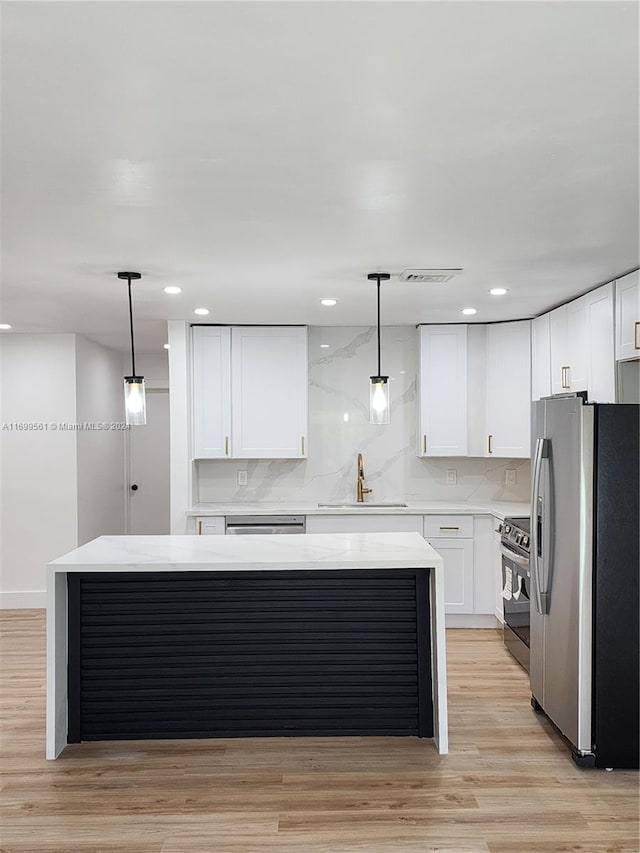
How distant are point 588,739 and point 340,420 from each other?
3486mm

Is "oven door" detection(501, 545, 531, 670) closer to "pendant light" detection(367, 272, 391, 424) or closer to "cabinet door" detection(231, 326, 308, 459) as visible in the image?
"pendant light" detection(367, 272, 391, 424)

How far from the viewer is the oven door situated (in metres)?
4.34

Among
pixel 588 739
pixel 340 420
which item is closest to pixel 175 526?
pixel 340 420

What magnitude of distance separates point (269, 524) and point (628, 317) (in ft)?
9.86

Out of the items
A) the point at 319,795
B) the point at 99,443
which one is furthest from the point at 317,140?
the point at 99,443

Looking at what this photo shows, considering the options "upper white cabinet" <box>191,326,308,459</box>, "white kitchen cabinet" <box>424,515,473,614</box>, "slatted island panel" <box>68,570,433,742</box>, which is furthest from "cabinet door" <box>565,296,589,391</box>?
"upper white cabinet" <box>191,326,308,459</box>

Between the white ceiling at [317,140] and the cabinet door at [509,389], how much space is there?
5.13 feet

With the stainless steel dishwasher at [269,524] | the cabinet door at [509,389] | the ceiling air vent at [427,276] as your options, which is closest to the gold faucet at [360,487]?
the stainless steel dishwasher at [269,524]

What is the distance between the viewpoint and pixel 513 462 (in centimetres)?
607

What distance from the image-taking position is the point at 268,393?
19.0ft

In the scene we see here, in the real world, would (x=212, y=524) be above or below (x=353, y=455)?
below

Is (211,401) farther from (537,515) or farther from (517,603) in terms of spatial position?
(537,515)

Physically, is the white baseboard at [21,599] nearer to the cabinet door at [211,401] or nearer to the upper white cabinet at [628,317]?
the cabinet door at [211,401]

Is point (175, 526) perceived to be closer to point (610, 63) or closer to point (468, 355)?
point (468, 355)
